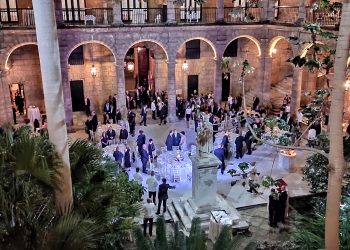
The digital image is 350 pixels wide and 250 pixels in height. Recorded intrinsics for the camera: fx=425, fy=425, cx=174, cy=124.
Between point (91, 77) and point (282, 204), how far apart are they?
560 inches

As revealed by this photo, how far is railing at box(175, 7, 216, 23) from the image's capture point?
74.7 ft

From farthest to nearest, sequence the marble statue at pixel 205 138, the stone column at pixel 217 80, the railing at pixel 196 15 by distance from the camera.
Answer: the railing at pixel 196 15 < the stone column at pixel 217 80 < the marble statue at pixel 205 138

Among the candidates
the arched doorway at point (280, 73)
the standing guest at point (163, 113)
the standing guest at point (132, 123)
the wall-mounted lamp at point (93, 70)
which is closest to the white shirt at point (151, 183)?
the standing guest at point (132, 123)

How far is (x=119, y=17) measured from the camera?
20.6 meters

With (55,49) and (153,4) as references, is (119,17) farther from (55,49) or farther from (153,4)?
(55,49)

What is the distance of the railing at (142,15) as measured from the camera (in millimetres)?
22405

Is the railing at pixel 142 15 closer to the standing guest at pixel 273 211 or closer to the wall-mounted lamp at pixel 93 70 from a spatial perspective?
the wall-mounted lamp at pixel 93 70

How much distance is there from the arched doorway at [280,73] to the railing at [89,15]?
9482mm

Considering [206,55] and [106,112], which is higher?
[206,55]

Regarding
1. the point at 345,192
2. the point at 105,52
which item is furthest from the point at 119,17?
the point at 345,192

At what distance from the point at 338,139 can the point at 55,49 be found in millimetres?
3851

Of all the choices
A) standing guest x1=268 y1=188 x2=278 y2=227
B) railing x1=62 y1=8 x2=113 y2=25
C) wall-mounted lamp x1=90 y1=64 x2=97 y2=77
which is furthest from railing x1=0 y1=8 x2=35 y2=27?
standing guest x1=268 y1=188 x2=278 y2=227

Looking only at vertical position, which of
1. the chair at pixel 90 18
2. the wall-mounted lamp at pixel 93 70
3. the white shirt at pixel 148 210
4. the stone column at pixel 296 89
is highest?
the chair at pixel 90 18

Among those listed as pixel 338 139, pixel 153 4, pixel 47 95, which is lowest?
pixel 338 139
